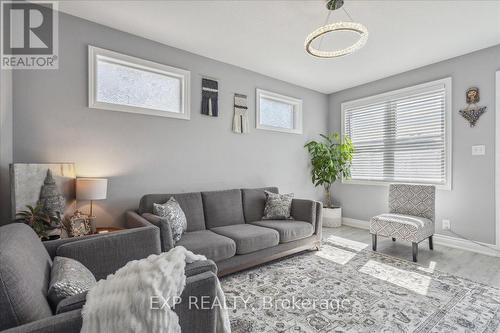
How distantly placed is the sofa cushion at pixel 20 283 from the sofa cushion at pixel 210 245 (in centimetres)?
128

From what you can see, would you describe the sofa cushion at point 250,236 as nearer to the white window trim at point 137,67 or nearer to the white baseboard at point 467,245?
the white window trim at point 137,67

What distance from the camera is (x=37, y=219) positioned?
2.22m

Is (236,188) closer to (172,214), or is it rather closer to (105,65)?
(172,214)

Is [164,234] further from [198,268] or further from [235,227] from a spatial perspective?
[198,268]

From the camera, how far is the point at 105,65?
114 inches

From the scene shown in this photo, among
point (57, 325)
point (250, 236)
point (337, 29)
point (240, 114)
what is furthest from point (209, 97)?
point (57, 325)

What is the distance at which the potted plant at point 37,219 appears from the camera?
2.17 meters

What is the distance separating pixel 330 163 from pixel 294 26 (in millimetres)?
2629

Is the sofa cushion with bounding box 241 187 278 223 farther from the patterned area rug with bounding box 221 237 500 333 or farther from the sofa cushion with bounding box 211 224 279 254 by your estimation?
the patterned area rug with bounding box 221 237 500 333

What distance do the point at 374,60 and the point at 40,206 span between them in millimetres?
4563

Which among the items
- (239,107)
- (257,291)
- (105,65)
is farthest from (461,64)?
(105,65)

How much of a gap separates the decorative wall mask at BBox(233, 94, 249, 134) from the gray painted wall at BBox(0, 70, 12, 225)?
8.46ft

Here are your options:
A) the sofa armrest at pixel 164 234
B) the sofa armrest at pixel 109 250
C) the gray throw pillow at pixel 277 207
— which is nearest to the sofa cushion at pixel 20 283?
the sofa armrest at pixel 109 250

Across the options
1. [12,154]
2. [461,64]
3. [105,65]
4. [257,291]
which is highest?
[461,64]
